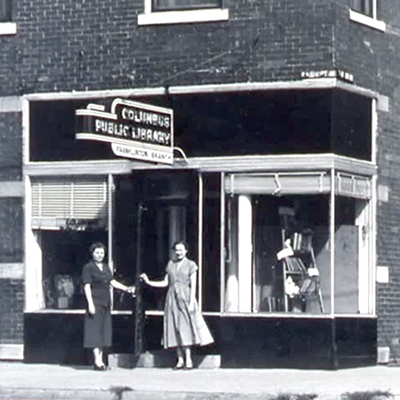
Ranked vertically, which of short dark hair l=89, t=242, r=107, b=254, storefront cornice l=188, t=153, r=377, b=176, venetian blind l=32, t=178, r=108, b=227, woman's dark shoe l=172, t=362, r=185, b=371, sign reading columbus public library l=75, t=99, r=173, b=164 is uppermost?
sign reading columbus public library l=75, t=99, r=173, b=164

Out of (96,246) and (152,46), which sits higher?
(152,46)

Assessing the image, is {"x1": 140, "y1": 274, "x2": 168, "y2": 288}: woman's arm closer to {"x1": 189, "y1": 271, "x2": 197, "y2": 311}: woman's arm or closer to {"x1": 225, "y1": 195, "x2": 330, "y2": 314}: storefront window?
{"x1": 189, "y1": 271, "x2": 197, "y2": 311}: woman's arm

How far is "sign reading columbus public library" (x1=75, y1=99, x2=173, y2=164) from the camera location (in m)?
21.7

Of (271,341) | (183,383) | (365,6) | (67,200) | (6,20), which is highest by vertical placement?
(365,6)

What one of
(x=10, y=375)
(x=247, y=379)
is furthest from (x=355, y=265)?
(x=10, y=375)

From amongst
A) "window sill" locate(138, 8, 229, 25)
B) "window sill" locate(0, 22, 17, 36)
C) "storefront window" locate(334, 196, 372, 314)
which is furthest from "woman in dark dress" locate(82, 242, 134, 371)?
"window sill" locate(0, 22, 17, 36)

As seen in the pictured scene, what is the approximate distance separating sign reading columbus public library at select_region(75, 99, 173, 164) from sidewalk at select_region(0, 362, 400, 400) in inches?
120

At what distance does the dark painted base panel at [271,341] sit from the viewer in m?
22.9

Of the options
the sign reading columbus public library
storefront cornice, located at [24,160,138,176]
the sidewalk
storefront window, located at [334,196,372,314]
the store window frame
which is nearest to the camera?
the sidewalk

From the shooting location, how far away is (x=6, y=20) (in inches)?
988

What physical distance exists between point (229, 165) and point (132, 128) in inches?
67.6

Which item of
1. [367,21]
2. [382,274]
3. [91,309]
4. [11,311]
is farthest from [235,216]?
[11,311]

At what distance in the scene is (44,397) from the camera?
19875 millimetres

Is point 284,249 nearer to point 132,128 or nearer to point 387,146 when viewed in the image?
point 387,146
